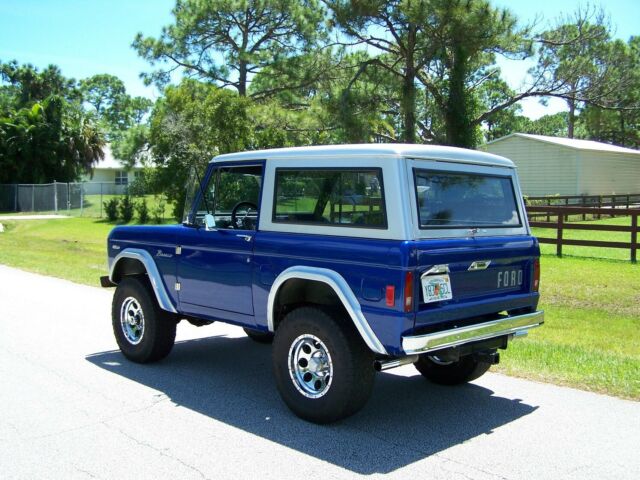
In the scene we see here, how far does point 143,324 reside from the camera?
268 inches

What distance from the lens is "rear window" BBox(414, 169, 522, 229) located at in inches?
198

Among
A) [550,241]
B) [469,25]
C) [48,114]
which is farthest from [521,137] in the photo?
[48,114]

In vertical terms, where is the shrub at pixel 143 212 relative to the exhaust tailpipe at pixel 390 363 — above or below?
above

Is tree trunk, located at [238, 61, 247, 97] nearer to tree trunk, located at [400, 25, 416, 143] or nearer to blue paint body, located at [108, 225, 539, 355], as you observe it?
tree trunk, located at [400, 25, 416, 143]

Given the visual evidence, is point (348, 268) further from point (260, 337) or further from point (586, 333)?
point (586, 333)

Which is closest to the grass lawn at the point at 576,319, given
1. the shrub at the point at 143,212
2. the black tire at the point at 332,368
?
the black tire at the point at 332,368

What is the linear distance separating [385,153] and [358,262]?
0.82m

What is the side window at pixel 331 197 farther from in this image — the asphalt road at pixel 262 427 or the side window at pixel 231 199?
the asphalt road at pixel 262 427

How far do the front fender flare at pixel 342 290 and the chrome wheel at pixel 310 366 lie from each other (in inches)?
15.0

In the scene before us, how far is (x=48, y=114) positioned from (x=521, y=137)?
30588 millimetres

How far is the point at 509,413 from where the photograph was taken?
5344mm

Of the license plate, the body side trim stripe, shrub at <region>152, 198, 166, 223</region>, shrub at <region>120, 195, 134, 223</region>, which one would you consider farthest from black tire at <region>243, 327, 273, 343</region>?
shrub at <region>120, 195, 134, 223</region>

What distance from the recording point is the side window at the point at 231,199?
6172 mm

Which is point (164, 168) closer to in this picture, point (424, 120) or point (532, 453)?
point (424, 120)
